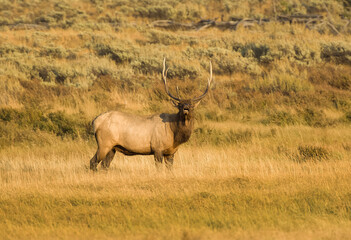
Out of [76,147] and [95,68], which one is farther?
[95,68]

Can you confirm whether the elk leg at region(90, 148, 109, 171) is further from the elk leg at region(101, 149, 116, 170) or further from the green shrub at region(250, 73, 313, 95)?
the green shrub at region(250, 73, 313, 95)

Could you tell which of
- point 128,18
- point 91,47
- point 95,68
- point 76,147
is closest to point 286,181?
point 76,147

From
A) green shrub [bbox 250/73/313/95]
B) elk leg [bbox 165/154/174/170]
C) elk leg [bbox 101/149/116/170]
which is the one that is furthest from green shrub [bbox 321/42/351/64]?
elk leg [bbox 101/149/116/170]

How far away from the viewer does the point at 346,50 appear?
22.0 metres

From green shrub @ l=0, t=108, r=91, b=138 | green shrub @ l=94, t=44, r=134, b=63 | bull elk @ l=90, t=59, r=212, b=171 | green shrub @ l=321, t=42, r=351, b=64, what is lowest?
green shrub @ l=94, t=44, r=134, b=63

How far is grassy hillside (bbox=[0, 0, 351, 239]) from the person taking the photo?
7.40 meters

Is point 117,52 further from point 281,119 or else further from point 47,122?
point 281,119

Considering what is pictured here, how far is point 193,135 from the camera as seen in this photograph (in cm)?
1438

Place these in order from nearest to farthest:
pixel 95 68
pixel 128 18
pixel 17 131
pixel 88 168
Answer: pixel 88 168
pixel 17 131
pixel 95 68
pixel 128 18

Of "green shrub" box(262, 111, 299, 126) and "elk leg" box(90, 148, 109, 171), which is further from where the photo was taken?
"green shrub" box(262, 111, 299, 126)

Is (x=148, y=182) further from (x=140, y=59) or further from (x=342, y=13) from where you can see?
(x=342, y=13)

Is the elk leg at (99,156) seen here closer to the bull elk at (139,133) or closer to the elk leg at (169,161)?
the bull elk at (139,133)

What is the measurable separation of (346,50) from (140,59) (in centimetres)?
818

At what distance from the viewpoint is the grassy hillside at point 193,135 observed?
7402mm
